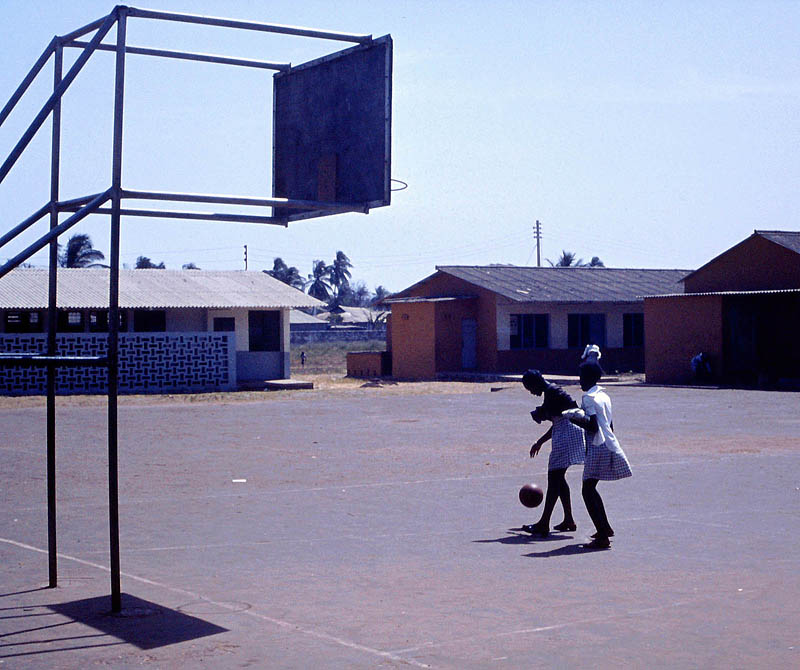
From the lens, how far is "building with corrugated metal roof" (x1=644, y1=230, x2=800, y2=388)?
128ft

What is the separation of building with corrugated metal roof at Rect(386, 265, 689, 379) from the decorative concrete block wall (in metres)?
11.3

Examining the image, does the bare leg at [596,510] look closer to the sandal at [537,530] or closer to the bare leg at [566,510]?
the sandal at [537,530]

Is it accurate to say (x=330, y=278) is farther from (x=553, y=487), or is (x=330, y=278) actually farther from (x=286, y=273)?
Answer: (x=553, y=487)

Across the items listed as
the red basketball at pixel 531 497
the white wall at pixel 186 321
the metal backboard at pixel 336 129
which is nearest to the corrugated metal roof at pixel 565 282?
the white wall at pixel 186 321

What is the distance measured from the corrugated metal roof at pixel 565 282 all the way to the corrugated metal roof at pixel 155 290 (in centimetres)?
906

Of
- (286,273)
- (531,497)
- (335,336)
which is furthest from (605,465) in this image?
(286,273)

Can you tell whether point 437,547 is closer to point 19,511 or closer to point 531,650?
point 531,650

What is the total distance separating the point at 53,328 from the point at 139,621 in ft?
7.69

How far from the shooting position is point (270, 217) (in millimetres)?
8586

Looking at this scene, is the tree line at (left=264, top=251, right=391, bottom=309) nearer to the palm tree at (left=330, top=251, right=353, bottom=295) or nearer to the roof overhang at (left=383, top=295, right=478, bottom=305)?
the palm tree at (left=330, top=251, right=353, bottom=295)

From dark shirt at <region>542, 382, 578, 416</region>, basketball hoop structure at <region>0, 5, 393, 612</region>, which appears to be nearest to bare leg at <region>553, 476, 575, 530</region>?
dark shirt at <region>542, 382, 578, 416</region>

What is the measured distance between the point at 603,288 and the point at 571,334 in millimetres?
4093

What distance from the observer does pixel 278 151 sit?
30.2 ft

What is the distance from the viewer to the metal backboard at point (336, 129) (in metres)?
8.16
